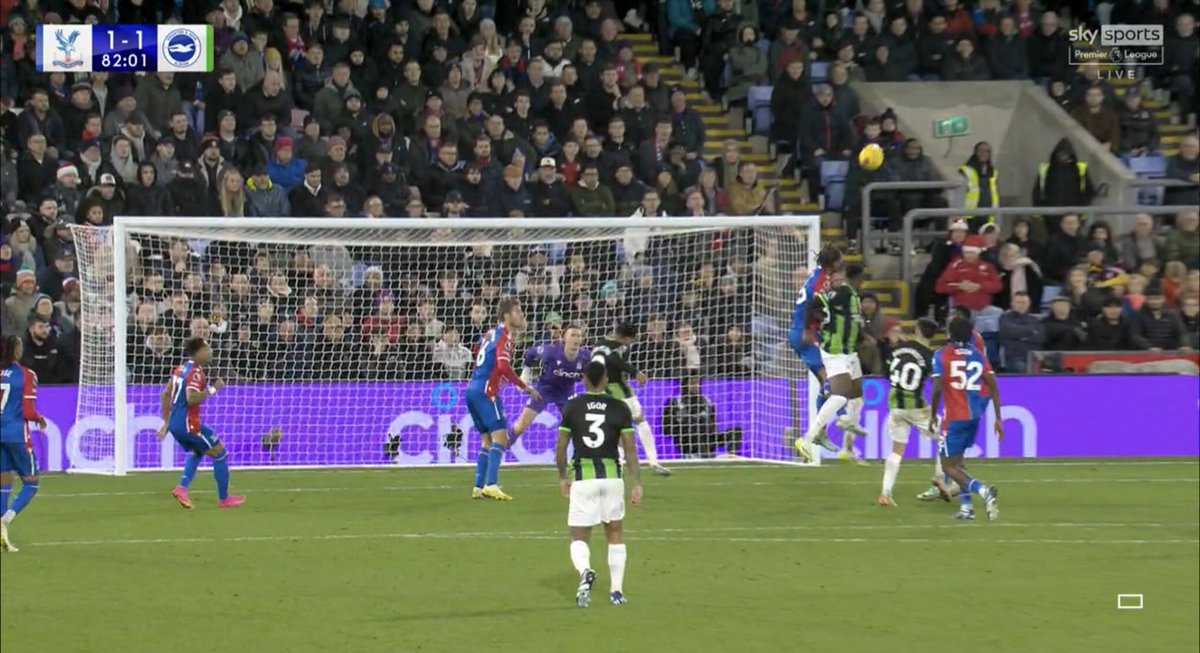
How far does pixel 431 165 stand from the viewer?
79.6ft

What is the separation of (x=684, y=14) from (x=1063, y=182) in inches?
234

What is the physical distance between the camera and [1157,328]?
23.9 meters

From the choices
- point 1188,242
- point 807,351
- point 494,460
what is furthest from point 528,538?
point 1188,242

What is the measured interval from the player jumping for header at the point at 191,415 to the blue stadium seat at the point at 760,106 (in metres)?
11.5

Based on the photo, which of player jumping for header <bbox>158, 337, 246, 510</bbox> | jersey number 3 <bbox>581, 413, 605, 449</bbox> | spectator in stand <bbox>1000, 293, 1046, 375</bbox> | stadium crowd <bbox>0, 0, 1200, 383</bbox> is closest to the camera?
jersey number 3 <bbox>581, 413, 605, 449</bbox>

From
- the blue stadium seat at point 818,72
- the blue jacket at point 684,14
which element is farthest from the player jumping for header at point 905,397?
the blue jacket at point 684,14

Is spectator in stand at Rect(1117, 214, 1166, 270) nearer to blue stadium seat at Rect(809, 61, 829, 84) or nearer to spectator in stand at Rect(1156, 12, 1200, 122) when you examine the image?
spectator in stand at Rect(1156, 12, 1200, 122)

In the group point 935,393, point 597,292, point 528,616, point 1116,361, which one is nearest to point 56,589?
point 528,616

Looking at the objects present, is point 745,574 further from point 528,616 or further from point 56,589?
point 56,589

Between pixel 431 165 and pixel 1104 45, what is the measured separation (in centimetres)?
965

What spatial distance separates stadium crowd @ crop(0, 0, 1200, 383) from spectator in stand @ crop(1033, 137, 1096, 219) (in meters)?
0.04

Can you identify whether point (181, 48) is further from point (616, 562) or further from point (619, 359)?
point (616, 562)

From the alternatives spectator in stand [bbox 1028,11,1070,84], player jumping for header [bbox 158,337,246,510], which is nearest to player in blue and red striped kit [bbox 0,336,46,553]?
player jumping for header [bbox 158,337,246,510]

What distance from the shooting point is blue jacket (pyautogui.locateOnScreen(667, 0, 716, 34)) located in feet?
90.6
